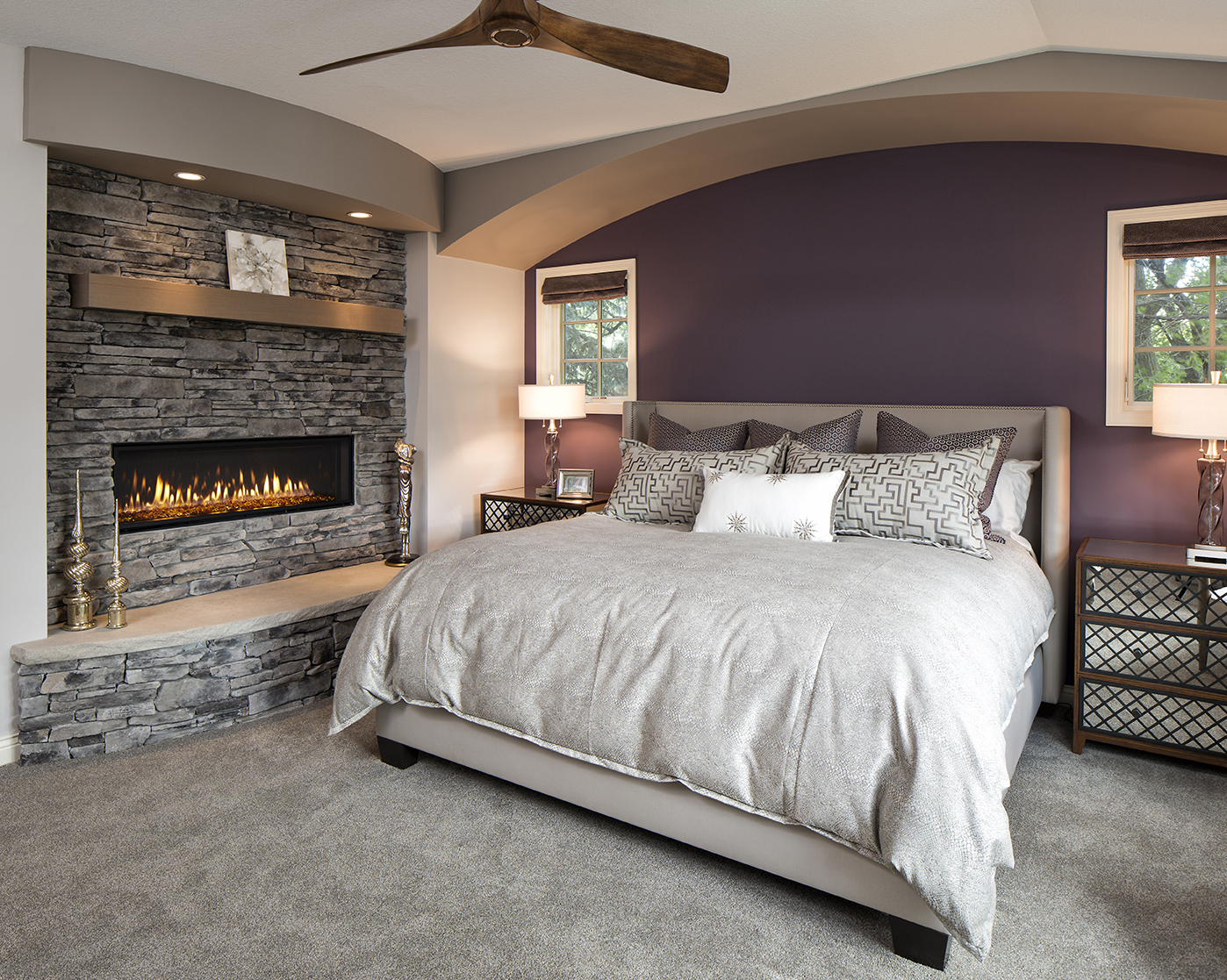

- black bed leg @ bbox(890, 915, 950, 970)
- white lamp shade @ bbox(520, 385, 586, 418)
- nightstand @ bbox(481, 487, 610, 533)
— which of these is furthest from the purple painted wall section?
black bed leg @ bbox(890, 915, 950, 970)

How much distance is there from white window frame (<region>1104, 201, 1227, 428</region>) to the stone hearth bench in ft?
11.3

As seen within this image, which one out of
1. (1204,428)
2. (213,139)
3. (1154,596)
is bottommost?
(1154,596)

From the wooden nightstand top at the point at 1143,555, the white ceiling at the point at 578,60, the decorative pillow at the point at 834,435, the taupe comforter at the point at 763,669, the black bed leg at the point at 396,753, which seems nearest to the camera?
the taupe comforter at the point at 763,669

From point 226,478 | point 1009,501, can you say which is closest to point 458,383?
point 226,478

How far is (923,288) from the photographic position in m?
3.93

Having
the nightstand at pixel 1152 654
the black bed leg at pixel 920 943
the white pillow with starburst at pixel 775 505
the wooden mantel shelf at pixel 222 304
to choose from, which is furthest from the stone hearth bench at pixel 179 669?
the nightstand at pixel 1152 654

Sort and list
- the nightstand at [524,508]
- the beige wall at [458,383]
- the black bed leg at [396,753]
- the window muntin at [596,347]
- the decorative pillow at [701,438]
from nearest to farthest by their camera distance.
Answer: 1. the black bed leg at [396,753]
2. the decorative pillow at [701,438]
3. the nightstand at [524,508]
4. the beige wall at [458,383]
5. the window muntin at [596,347]

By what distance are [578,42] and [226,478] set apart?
2.83m

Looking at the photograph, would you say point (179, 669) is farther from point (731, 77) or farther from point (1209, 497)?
point (1209, 497)

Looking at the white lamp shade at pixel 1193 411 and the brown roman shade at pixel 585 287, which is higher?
the brown roman shade at pixel 585 287

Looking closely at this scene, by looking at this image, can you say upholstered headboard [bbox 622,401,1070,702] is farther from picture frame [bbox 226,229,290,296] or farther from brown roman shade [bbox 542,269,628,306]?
picture frame [bbox 226,229,290,296]

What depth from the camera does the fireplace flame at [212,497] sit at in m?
3.71

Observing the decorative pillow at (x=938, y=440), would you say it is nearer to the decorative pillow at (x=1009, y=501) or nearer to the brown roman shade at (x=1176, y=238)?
the decorative pillow at (x=1009, y=501)

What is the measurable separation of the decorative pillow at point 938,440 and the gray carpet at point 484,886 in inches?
38.9
